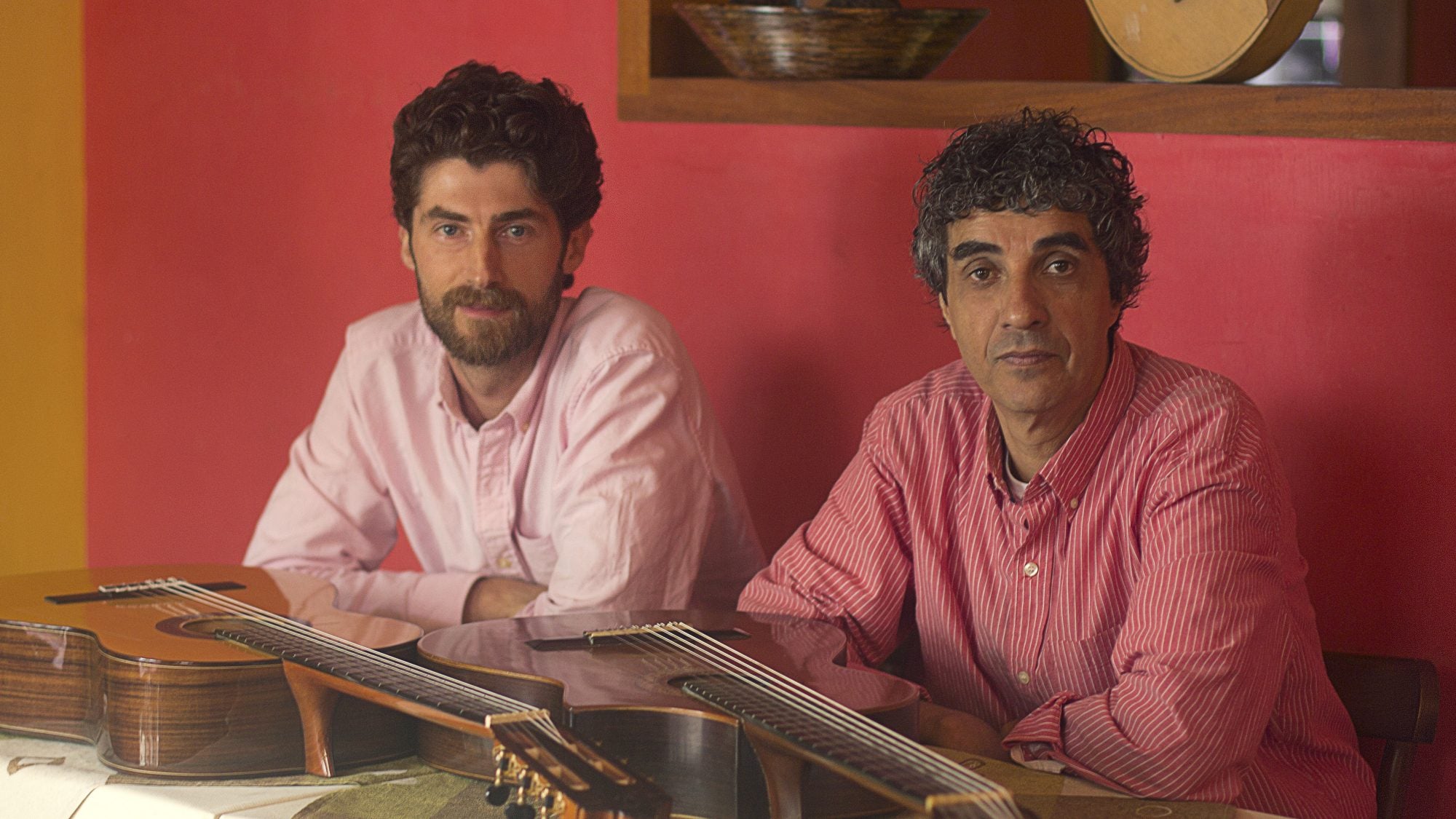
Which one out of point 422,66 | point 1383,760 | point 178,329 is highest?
point 422,66

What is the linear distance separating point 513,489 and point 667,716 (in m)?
0.96

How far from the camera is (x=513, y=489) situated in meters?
2.31

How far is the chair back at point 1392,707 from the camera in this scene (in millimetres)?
1955

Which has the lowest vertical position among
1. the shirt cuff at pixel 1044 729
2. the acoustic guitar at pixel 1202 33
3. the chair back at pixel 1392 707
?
the chair back at pixel 1392 707

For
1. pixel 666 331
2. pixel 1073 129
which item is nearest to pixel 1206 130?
pixel 1073 129

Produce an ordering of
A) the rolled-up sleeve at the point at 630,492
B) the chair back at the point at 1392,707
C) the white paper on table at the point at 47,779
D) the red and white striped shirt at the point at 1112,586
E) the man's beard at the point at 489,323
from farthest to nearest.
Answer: the man's beard at the point at 489,323
the rolled-up sleeve at the point at 630,492
the chair back at the point at 1392,707
the red and white striped shirt at the point at 1112,586
the white paper on table at the point at 47,779

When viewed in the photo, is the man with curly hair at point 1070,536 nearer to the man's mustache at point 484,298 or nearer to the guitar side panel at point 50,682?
the man's mustache at point 484,298

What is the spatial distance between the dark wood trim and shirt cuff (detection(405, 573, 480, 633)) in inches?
33.3

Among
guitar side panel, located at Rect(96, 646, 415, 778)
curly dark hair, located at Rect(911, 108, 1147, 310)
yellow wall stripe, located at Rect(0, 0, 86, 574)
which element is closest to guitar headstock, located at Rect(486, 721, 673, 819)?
guitar side panel, located at Rect(96, 646, 415, 778)

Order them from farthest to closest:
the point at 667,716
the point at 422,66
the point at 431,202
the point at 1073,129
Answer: the point at 422,66, the point at 431,202, the point at 1073,129, the point at 667,716

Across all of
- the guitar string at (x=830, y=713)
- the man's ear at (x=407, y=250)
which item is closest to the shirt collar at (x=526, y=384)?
the man's ear at (x=407, y=250)

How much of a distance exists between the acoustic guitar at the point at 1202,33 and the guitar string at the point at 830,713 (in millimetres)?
1046

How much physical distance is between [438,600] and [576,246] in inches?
22.8

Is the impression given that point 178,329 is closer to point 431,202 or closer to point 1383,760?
point 431,202
